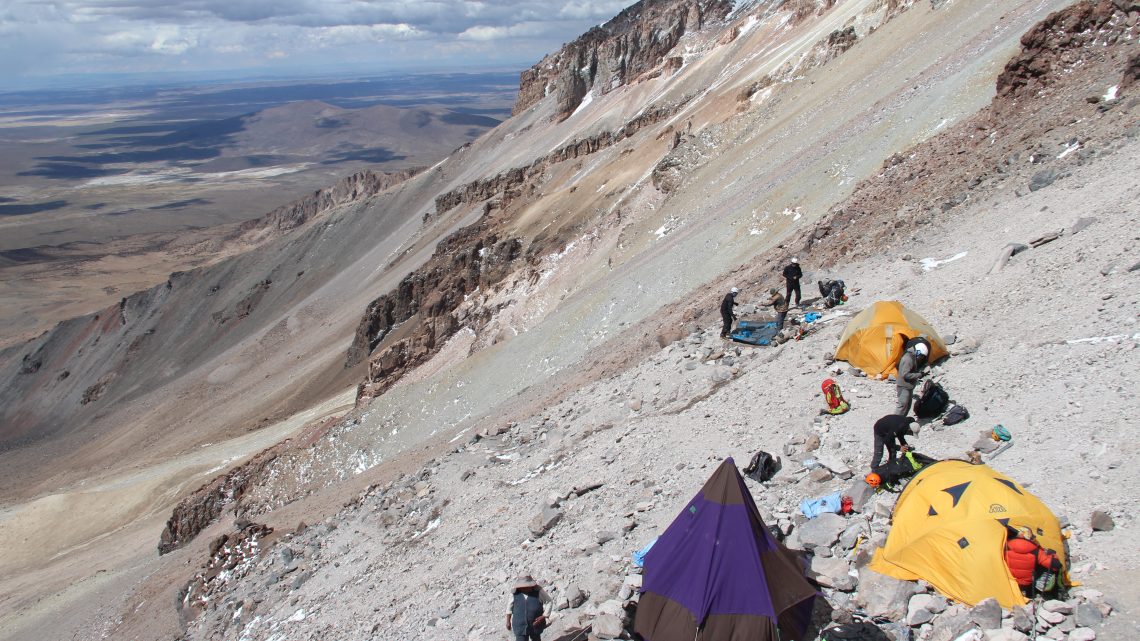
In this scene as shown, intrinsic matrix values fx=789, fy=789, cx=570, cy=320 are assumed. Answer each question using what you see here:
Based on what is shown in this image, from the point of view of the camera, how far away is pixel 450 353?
1220 inches

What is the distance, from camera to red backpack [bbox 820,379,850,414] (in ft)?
34.9

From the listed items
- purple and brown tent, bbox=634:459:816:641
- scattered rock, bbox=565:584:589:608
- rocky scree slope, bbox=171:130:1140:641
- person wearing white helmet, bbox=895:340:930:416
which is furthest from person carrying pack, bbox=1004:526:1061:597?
scattered rock, bbox=565:584:589:608

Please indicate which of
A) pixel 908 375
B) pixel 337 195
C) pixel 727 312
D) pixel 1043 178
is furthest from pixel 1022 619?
pixel 337 195

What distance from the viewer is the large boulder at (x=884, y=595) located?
6949mm

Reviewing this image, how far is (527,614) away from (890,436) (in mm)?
4432

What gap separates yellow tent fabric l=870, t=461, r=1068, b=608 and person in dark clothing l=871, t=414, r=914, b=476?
0.97 m

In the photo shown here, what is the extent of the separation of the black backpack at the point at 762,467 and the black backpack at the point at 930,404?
1826mm

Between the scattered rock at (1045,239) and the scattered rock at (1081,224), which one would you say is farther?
the scattered rock at (1045,239)

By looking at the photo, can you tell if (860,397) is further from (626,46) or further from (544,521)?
(626,46)

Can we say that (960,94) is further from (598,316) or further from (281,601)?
(281,601)

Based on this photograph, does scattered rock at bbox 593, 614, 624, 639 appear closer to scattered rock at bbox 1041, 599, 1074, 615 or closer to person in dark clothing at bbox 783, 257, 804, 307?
scattered rock at bbox 1041, 599, 1074, 615

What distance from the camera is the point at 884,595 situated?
7082mm

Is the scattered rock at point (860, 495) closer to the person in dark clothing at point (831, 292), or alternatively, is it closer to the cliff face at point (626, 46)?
the person in dark clothing at point (831, 292)

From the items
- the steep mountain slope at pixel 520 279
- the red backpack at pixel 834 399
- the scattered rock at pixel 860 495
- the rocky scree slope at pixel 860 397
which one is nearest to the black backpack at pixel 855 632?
the rocky scree slope at pixel 860 397
